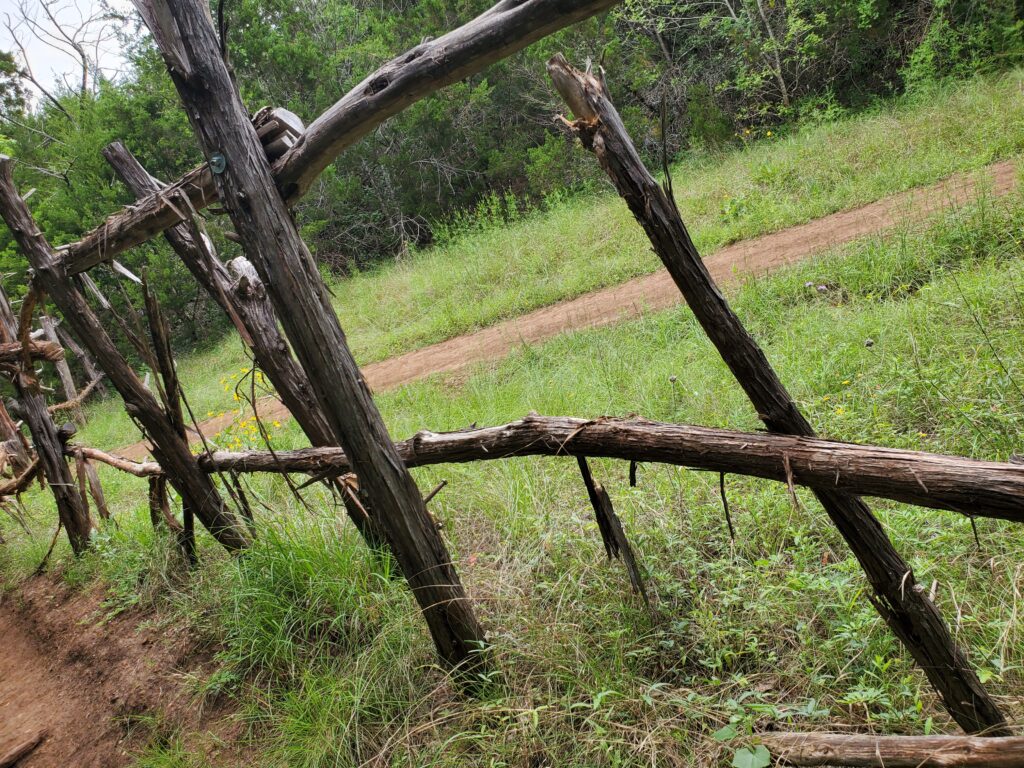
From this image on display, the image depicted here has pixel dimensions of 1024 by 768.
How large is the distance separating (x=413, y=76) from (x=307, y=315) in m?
0.79

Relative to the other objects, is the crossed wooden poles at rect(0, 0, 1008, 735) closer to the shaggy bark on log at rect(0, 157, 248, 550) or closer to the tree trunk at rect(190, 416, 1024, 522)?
the tree trunk at rect(190, 416, 1024, 522)

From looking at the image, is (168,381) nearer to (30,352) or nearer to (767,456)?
(30,352)

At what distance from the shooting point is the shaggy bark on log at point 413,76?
178 cm

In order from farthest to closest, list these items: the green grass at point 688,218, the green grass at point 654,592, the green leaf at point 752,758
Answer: the green grass at point 688,218, the green grass at point 654,592, the green leaf at point 752,758

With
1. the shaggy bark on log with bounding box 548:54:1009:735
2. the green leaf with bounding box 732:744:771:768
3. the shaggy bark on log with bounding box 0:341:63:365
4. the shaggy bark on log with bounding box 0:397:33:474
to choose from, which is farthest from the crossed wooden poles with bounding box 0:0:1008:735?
the shaggy bark on log with bounding box 0:397:33:474

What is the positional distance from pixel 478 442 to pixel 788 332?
3.12m

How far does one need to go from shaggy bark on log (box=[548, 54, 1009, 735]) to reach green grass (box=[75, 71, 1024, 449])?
6401 millimetres

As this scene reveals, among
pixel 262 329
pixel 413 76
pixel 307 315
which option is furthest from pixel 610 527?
pixel 262 329

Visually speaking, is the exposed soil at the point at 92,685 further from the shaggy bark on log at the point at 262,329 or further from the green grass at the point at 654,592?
the shaggy bark on log at the point at 262,329

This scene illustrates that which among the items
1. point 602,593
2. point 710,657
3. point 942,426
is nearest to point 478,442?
point 602,593

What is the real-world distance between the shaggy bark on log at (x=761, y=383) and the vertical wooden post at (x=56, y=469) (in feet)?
14.6

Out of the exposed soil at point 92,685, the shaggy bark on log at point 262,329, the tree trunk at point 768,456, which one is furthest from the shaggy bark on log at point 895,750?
the exposed soil at point 92,685

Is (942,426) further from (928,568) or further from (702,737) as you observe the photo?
(702,737)

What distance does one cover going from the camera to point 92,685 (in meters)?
3.42
